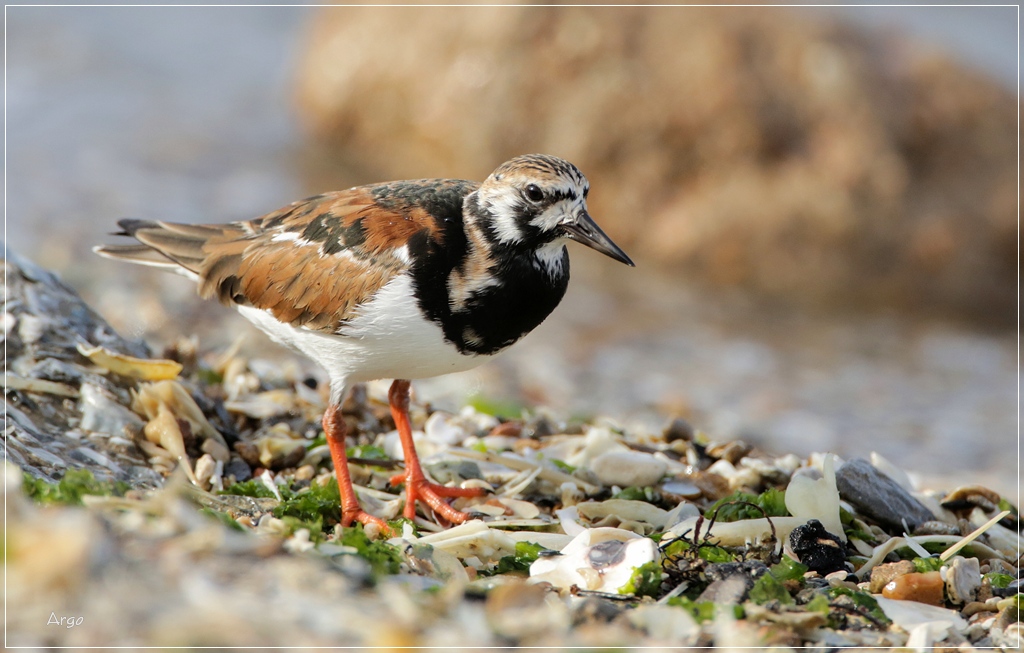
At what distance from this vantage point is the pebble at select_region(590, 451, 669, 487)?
4.50 m

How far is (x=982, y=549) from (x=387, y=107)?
389 inches

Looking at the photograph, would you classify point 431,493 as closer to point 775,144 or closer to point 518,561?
point 518,561

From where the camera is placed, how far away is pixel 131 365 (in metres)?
4.47

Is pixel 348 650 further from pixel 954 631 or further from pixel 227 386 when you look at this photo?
pixel 227 386

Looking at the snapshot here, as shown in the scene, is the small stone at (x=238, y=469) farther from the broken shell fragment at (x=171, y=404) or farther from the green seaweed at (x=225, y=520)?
the green seaweed at (x=225, y=520)

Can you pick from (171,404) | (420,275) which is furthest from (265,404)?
(420,275)

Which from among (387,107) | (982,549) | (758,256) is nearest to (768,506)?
(982,549)

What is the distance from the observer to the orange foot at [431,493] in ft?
13.7

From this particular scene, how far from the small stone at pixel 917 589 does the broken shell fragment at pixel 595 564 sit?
32.9 inches

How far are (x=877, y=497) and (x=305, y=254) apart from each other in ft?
8.81

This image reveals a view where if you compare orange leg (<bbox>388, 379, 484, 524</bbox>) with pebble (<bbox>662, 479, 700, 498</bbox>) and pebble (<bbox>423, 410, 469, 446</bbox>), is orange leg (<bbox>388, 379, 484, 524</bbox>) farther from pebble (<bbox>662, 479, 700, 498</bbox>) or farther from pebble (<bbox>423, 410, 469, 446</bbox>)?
pebble (<bbox>662, 479, 700, 498</bbox>)

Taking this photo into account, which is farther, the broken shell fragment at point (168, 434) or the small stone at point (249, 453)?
the small stone at point (249, 453)

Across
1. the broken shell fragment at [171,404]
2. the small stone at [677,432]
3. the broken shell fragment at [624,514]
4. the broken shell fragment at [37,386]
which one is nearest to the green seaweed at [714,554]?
the broken shell fragment at [624,514]

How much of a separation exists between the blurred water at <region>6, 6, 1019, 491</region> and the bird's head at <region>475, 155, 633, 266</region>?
2885 millimetres
